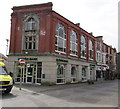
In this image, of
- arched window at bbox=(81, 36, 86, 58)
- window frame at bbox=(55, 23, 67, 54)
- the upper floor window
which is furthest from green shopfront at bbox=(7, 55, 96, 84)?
arched window at bbox=(81, 36, 86, 58)

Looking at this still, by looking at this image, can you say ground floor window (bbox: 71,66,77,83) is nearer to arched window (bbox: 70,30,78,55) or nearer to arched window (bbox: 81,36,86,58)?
arched window (bbox: 70,30,78,55)

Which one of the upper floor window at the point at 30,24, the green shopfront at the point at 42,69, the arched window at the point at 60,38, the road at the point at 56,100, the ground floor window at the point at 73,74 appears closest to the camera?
the road at the point at 56,100

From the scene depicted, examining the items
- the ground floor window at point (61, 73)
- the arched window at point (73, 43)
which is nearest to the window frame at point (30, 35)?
the ground floor window at point (61, 73)

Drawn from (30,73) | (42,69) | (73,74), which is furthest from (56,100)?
(73,74)

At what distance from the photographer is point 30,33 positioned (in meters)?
19.8

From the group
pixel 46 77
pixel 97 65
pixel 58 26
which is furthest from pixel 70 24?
pixel 97 65

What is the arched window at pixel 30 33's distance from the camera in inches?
773

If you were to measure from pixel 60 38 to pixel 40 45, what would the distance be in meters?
3.64

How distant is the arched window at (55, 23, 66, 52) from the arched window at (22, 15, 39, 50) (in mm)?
3068

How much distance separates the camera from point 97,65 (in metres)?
33.7

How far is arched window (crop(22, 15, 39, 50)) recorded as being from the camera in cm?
1964

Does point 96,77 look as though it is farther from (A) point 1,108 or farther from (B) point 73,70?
(A) point 1,108

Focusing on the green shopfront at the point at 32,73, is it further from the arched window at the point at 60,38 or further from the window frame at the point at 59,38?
the arched window at the point at 60,38

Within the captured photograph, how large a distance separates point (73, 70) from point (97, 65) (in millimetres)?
11673
